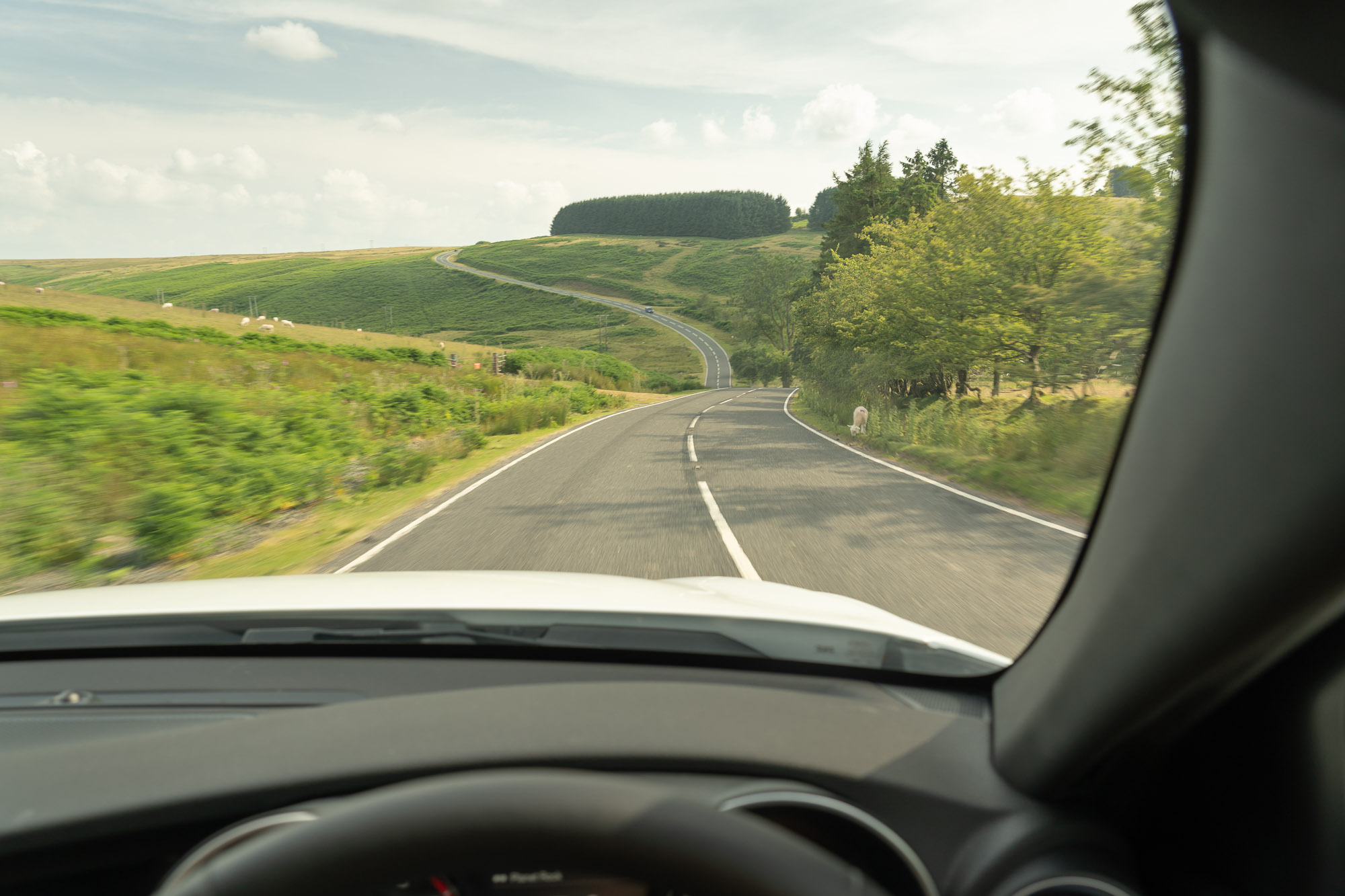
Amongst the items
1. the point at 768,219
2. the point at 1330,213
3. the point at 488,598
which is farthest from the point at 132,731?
the point at 768,219

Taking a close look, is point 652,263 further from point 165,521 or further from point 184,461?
point 165,521

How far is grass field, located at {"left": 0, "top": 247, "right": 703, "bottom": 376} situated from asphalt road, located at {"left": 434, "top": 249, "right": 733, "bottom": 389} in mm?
2155

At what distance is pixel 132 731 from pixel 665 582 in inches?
78.4

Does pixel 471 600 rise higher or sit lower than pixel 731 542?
higher

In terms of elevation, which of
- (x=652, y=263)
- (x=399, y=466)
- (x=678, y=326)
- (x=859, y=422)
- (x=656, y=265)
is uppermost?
(x=652, y=263)

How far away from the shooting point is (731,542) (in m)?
7.73

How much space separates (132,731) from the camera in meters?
1.96

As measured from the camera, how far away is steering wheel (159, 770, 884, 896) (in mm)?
1030

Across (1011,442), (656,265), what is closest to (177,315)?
(1011,442)

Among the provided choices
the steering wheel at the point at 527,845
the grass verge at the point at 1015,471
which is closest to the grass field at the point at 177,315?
the grass verge at the point at 1015,471

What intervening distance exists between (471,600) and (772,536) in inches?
230

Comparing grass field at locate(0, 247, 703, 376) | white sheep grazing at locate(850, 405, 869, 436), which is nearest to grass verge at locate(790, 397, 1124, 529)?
white sheep grazing at locate(850, 405, 869, 436)

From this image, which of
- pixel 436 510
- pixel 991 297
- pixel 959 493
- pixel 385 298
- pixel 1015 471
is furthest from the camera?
pixel 385 298

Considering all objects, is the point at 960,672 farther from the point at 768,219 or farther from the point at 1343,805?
the point at 768,219
